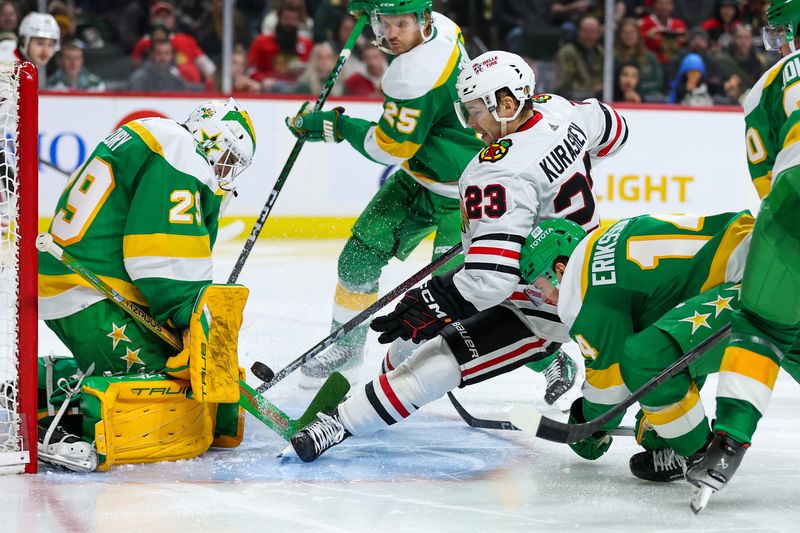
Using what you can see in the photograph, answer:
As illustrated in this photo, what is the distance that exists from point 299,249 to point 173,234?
128 inches

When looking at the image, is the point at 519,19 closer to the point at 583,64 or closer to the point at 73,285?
the point at 583,64

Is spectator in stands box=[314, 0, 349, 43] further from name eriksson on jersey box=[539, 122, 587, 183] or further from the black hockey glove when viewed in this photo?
the black hockey glove

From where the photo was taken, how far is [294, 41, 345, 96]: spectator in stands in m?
6.80

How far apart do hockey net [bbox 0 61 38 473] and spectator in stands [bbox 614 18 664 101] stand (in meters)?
4.43

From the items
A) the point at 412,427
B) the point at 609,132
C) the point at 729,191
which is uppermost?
the point at 609,132

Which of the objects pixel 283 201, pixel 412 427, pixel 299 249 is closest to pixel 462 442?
pixel 412 427

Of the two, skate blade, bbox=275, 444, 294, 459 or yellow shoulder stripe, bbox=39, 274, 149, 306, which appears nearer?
yellow shoulder stripe, bbox=39, 274, 149, 306

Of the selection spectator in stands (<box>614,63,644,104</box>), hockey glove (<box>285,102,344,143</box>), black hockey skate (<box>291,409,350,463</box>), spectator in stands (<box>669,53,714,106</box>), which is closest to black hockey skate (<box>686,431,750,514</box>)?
black hockey skate (<box>291,409,350,463</box>)

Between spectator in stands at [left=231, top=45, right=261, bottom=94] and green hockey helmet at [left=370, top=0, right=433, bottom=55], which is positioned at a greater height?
green hockey helmet at [left=370, top=0, right=433, bottom=55]

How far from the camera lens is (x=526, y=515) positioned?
2.75 meters

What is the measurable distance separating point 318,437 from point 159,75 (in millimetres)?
3998

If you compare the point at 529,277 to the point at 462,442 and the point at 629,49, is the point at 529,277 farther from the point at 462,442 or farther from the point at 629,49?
the point at 629,49

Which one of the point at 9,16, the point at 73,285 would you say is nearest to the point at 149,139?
the point at 73,285

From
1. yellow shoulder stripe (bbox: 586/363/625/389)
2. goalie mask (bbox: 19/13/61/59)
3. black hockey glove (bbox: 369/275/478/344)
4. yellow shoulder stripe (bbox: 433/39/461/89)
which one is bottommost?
yellow shoulder stripe (bbox: 586/363/625/389)
